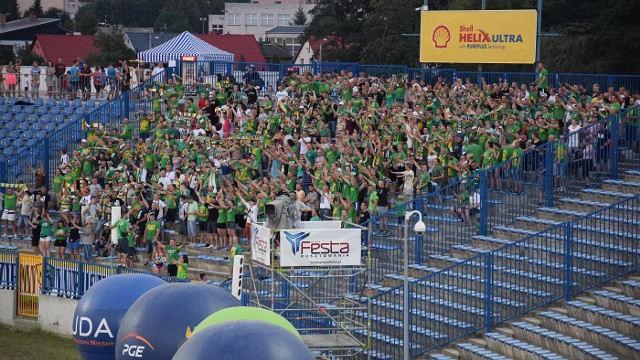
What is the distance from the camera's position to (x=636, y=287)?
2164 centimetres

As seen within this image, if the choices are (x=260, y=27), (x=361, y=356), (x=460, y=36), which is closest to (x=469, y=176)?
(x=361, y=356)

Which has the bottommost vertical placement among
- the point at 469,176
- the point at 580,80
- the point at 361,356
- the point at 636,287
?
the point at 361,356

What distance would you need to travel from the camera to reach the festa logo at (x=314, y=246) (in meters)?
21.0

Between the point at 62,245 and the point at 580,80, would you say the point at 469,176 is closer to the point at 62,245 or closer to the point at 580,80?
the point at 580,80

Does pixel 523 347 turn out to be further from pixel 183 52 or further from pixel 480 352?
pixel 183 52

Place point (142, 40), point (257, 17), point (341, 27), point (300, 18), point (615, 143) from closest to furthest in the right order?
point (615, 143) < point (341, 27) < point (142, 40) < point (300, 18) < point (257, 17)

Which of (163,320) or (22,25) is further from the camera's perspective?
(22,25)

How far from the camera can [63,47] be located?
107250 millimetres

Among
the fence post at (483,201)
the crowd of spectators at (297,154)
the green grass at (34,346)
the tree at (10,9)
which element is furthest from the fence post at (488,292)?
the tree at (10,9)

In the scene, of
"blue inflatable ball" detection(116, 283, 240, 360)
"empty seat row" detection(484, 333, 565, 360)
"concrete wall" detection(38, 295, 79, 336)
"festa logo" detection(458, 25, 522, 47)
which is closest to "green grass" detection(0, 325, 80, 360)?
"concrete wall" detection(38, 295, 79, 336)

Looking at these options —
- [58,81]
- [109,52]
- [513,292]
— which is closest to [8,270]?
[513,292]

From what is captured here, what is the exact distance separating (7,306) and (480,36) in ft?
55.0

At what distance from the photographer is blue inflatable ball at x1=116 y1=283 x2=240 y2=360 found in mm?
15961

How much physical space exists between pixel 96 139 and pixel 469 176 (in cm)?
1598
